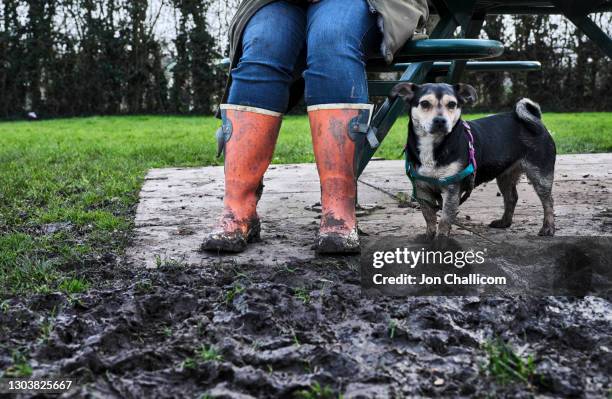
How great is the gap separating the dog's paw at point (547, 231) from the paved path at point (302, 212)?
33 mm

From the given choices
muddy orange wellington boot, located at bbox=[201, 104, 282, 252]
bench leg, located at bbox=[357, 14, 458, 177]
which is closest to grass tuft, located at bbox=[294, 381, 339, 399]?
muddy orange wellington boot, located at bbox=[201, 104, 282, 252]

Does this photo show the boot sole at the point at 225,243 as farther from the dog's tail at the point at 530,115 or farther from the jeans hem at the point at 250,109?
the dog's tail at the point at 530,115

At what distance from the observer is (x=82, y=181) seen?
14.8 feet

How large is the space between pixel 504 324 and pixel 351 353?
44cm

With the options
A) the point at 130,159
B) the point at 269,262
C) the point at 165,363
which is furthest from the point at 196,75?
the point at 165,363

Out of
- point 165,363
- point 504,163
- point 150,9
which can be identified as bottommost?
point 165,363

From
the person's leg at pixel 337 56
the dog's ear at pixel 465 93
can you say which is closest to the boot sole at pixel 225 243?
the person's leg at pixel 337 56

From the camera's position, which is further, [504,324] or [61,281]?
[61,281]

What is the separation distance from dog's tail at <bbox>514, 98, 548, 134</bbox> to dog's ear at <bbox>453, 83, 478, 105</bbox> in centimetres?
23

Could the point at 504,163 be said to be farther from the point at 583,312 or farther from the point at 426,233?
the point at 583,312

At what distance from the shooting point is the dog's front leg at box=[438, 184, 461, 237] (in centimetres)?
270

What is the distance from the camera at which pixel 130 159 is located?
5.88 metres

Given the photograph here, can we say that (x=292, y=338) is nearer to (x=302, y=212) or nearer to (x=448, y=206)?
(x=448, y=206)

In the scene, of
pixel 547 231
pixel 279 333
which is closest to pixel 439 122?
pixel 547 231
